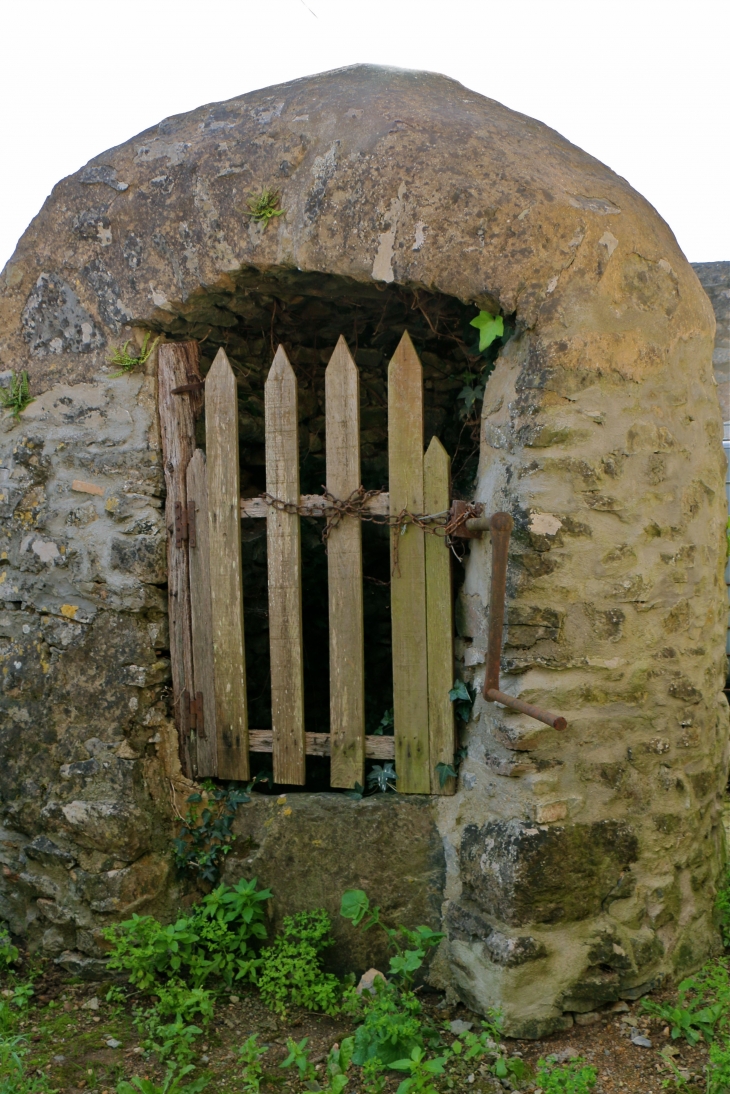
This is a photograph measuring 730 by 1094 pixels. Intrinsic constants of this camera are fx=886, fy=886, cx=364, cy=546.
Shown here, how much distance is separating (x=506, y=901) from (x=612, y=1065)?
50cm

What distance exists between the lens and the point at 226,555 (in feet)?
9.80

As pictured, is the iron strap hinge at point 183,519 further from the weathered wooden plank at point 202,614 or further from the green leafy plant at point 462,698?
the green leafy plant at point 462,698

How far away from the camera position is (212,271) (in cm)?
289

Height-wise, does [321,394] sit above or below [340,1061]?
above

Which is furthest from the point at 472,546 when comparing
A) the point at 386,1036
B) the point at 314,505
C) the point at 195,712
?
the point at 386,1036

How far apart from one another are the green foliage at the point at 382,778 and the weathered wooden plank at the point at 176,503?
0.69 meters

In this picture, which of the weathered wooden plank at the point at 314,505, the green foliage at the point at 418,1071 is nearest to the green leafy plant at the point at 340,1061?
the green foliage at the point at 418,1071

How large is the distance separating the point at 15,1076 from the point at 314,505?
1808mm

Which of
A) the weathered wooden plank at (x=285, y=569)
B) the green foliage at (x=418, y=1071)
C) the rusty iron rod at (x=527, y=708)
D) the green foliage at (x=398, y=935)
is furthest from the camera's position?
the weathered wooden plank at (x=285, y=569)

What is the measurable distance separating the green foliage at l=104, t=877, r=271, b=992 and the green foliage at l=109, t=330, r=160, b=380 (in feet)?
5.75

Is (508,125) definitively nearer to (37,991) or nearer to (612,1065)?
(612,1065)

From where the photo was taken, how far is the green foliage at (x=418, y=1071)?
7.16 ft

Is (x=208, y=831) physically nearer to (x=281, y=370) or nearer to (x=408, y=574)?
(x=408, y=574)

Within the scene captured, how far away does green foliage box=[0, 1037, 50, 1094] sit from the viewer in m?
2.31
